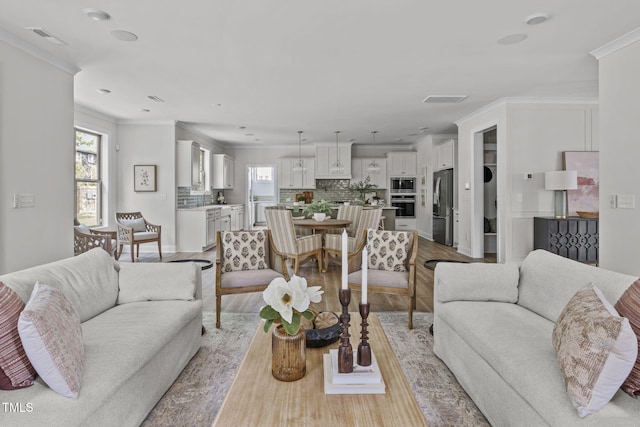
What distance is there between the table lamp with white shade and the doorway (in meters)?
6.86

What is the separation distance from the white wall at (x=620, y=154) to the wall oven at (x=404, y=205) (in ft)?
20.7

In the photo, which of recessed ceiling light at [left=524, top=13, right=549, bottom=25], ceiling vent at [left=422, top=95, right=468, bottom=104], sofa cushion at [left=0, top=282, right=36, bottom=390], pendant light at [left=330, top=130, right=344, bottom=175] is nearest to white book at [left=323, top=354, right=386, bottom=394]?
sofa cushion at [left=0, top=282, right=36, bottom=390]

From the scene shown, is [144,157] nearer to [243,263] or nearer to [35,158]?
[35,158]

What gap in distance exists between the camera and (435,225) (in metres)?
8.58

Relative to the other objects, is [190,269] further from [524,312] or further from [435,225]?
[435,225]

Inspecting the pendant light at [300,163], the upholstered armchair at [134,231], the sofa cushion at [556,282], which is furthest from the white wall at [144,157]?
the sofa cushion at [556,282]

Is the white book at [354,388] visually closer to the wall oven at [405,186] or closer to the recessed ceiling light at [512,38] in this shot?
the recessed ceiling light at [512,38]

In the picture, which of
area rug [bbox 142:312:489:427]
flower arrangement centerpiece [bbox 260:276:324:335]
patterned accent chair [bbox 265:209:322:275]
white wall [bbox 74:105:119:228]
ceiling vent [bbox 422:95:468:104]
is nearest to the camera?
flower arrangement centerpiece [bbox 260:276:324:335]

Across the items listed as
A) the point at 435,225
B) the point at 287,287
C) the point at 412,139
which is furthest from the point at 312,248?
the point at 412,139

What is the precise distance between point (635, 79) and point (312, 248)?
3.81 metres

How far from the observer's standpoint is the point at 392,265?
3363mm

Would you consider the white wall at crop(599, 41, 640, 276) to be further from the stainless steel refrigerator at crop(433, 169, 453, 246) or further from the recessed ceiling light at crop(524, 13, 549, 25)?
the stainless steel refrigerator at crop(433, 169, 453, 246)

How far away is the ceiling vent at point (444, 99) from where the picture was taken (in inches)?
208

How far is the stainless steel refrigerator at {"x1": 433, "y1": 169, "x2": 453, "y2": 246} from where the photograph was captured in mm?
7801
